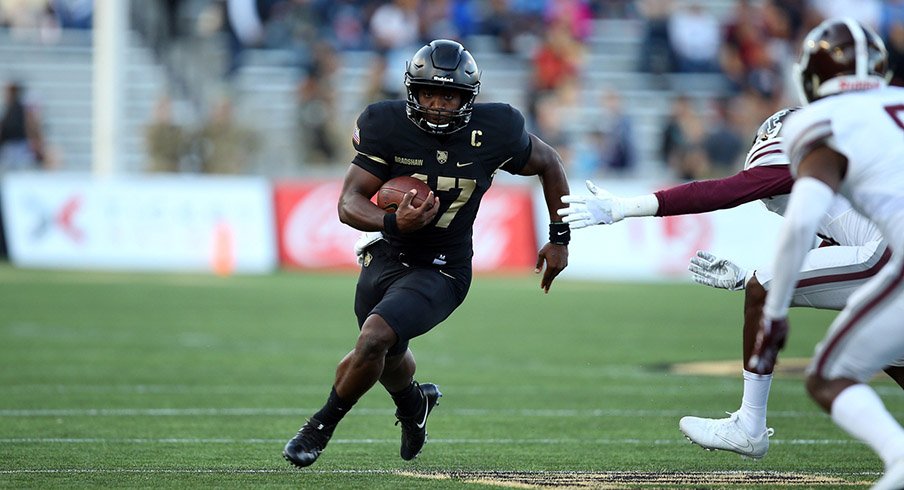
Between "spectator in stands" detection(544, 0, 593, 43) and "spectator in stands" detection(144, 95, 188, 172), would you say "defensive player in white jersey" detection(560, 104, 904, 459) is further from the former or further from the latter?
"spectator in stands" detection(544, 0, 593, 43)

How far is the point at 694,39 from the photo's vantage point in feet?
72.7

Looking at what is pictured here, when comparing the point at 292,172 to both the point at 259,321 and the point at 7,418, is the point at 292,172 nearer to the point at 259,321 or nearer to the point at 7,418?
the point at 259,321

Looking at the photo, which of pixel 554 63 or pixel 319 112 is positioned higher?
pixel 554 63

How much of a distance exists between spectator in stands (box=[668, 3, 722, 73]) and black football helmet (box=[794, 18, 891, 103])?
1741 cm

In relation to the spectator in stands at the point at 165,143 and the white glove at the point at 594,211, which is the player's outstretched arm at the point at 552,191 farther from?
the spectator in stands at the point at 165,143

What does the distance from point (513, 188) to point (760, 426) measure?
12.1 metres

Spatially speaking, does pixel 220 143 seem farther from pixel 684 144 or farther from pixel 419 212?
pixel 419 212

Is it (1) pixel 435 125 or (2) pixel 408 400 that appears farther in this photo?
(2) pixel 408 400

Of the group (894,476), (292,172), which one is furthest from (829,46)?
(292,172)

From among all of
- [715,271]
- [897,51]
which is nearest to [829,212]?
[715,271]

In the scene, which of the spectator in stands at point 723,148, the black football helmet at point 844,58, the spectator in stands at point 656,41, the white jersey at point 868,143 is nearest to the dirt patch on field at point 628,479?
the white jersey at point 868,143

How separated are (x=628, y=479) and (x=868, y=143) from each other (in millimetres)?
1866

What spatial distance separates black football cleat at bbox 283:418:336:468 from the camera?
19.5 ft

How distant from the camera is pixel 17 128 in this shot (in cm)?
2014
